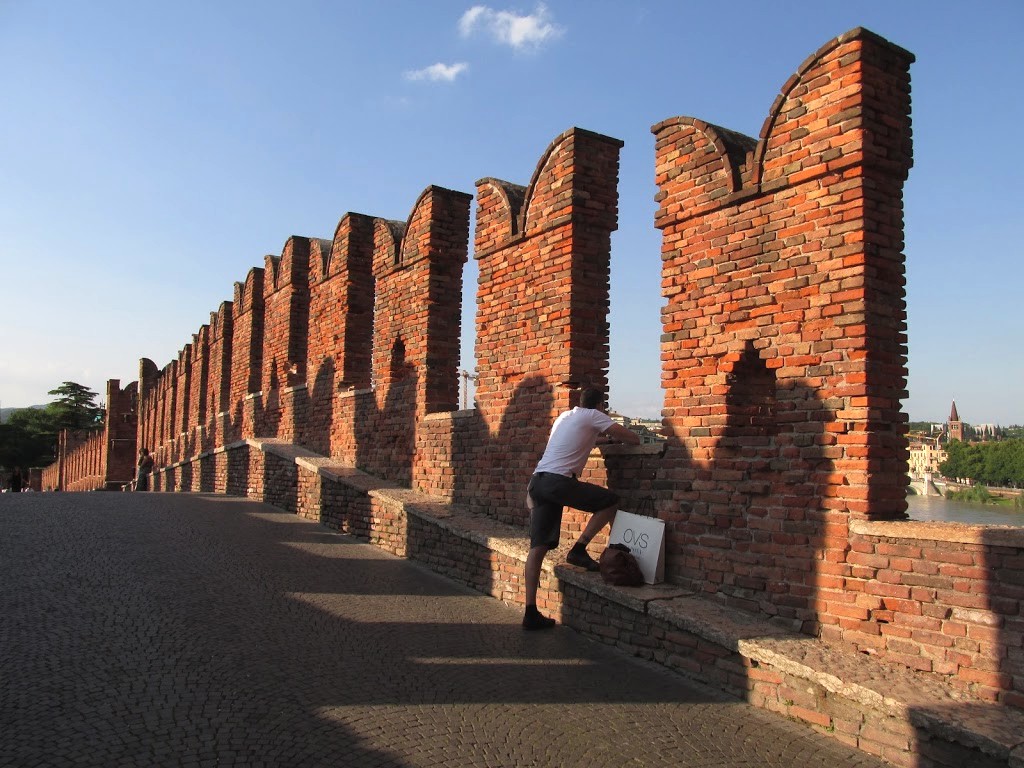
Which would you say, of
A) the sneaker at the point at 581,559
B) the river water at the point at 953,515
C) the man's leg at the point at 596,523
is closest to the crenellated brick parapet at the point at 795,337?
the river water at the point at 953,515

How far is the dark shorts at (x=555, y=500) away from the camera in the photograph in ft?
20.1

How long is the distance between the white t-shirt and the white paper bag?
585 millimetres

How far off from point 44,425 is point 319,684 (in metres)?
87.1

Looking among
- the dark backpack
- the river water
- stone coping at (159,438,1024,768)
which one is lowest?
stone coping at (159,438,1024,768)

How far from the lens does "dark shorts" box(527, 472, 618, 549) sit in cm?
→ 612

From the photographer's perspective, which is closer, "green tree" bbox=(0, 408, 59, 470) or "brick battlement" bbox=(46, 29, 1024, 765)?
"brick battlement" bbox=(46, 29, 1024, 765)

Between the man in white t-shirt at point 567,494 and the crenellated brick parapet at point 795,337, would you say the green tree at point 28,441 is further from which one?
the crenellated brick parapet at point 795,337

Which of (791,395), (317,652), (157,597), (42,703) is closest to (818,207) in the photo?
(791,395)

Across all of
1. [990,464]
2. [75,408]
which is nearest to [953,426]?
[990,464]

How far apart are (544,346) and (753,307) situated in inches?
97.8

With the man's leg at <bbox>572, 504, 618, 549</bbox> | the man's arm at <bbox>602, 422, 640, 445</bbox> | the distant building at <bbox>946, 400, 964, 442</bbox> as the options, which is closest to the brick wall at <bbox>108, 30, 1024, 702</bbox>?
the man's arm at <bbox>602, 422, 640, 445</bbox>

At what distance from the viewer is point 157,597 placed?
6395 mm

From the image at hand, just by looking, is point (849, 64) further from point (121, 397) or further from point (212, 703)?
point (121, 397)

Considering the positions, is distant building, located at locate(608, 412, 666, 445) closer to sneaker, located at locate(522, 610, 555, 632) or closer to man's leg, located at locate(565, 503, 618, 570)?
man's leg, located at locate(565, 503, 618, 570)
